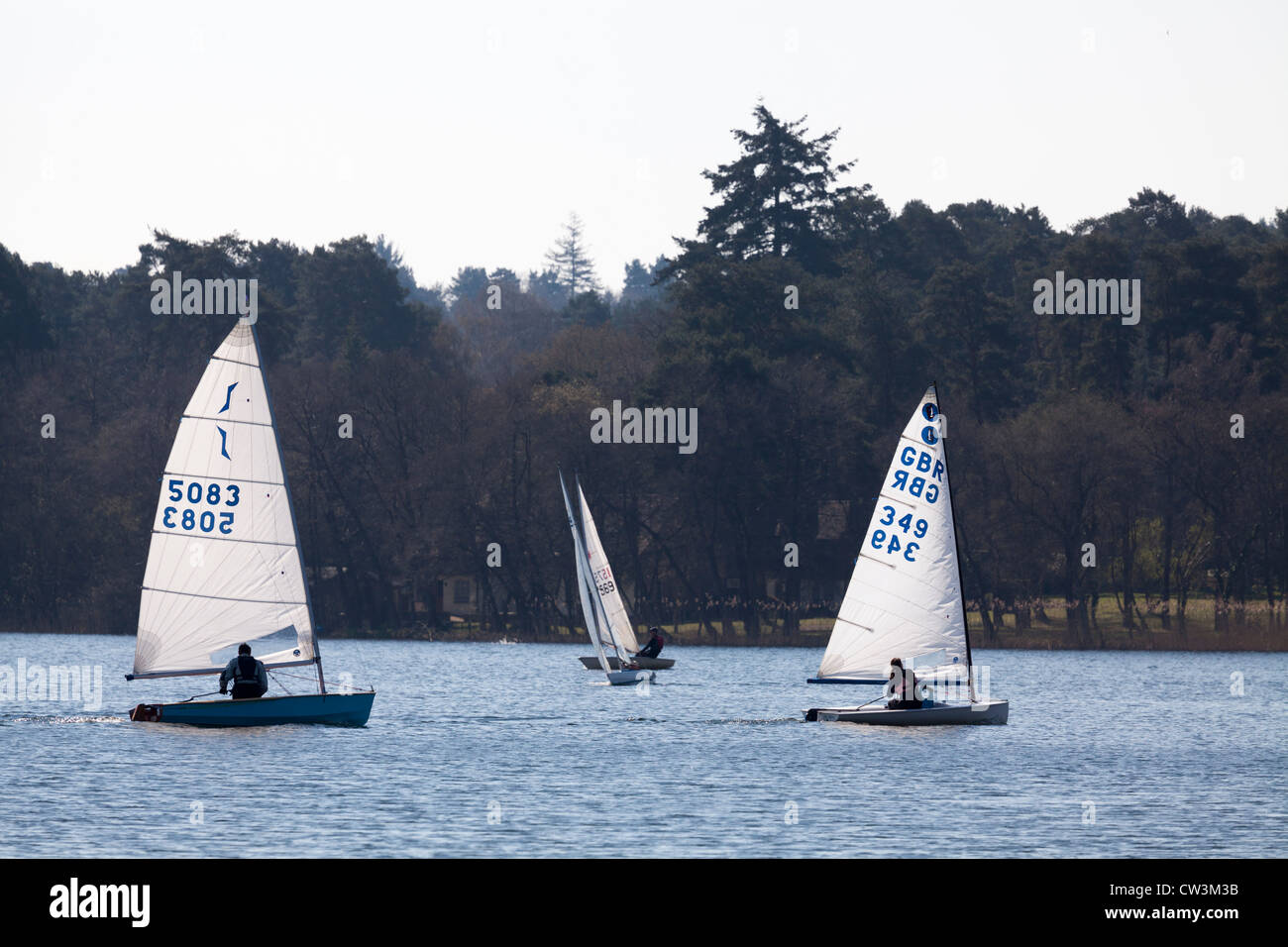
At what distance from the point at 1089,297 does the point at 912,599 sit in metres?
67.3

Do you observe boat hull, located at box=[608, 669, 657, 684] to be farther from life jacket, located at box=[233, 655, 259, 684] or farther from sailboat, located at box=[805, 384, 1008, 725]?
life jacket, located at box=[233, 655, 259, 684]

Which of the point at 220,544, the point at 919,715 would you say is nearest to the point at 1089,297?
the point at 919,715

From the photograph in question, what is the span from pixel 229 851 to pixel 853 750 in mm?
17783

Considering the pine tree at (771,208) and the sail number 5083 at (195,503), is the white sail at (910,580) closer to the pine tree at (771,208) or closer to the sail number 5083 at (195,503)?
the sail number 5083 at (195,503)

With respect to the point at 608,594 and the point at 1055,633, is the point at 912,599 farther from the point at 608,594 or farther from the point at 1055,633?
the point at 1055,633

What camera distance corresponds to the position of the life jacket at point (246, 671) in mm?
37656

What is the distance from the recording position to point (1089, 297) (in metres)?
105

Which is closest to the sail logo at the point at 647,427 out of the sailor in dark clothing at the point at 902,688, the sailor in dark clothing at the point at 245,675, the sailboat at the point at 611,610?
the sailboat at the point at 611,610

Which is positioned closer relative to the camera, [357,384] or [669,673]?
[669,673]

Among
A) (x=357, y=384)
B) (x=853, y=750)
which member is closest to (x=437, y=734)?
(x=853, y=750)

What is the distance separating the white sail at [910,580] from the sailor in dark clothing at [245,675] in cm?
1204

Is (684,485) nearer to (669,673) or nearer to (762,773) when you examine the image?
(669,673)

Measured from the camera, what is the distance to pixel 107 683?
60.6 meters

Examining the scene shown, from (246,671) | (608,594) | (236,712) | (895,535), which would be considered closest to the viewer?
(246,671)
